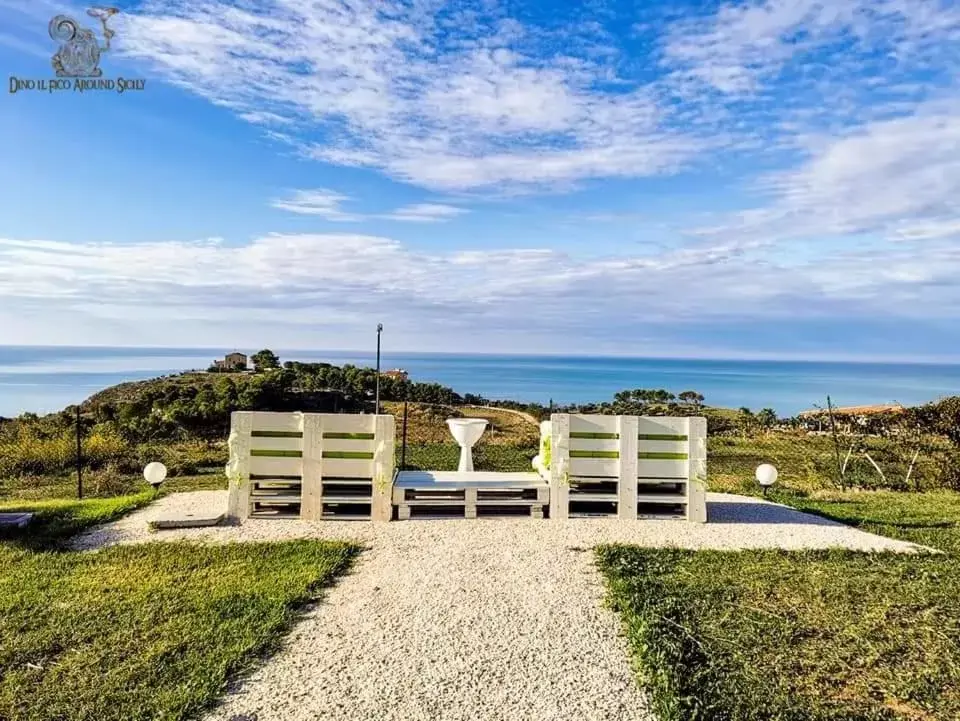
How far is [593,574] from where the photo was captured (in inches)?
226

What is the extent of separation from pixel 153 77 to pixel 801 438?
49.5 ft

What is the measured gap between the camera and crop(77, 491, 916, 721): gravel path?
353 cm

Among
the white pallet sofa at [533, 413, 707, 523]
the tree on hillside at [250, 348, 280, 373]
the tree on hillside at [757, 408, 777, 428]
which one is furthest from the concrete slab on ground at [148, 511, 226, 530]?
the tree on hillside at [250, 348, 280, 373]

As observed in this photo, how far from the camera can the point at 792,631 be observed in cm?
453

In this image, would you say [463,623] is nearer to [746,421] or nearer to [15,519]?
[15,519]

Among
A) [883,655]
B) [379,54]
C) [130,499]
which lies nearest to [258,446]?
[130,499]

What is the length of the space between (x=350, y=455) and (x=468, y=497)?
57.1 inches

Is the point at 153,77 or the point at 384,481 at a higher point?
the point at 153,77

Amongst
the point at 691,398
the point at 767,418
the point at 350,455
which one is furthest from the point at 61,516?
the point at 691,398

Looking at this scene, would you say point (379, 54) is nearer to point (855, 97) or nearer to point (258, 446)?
point (258, 446)

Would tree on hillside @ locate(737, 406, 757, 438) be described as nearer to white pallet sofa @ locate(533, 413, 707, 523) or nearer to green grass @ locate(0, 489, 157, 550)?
white pallet sofa @ locate(533, 413, 707, 523)

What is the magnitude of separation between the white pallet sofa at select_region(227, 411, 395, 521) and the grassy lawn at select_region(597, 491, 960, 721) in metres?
2.71

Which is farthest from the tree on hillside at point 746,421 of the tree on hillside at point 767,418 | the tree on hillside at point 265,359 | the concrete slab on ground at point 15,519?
the tree on hillside at point 265,359

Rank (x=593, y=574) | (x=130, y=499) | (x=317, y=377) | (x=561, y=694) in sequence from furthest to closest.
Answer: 1. (x=317, y=377)
2. (x=130, y=499)
3. (x=593, y=574)
4. (x=561, y=694)
